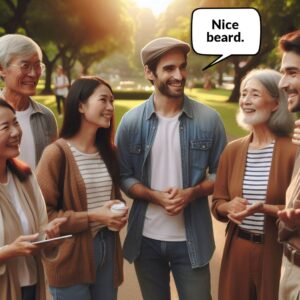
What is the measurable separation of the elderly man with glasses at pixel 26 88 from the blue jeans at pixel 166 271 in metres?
1.10

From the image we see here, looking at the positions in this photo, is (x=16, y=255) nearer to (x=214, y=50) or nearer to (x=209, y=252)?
(x=209, y=252)

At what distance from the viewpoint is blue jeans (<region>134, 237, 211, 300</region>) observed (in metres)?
3.63

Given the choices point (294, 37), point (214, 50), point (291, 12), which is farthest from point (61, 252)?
point (291, 12)

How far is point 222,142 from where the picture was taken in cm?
372

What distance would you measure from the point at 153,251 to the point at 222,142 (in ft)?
2.93

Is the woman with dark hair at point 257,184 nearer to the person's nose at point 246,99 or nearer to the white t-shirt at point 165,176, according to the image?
the person's nose at point 246,99

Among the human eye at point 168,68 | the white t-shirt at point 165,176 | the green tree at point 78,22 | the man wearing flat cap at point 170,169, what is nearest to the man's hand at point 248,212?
the man wearing flat cap at point 170,169

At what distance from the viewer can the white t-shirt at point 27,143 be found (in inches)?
157

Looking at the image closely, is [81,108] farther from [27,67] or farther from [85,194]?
[27,67]

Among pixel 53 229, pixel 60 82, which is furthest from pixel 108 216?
pixel 60 82

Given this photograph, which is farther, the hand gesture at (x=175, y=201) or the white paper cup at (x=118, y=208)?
the hand gesture at (x=175, y=201)

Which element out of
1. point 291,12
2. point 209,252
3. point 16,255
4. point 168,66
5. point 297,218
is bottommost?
point 209,252

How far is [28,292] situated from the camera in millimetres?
2891

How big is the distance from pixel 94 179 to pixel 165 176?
1.82ft
